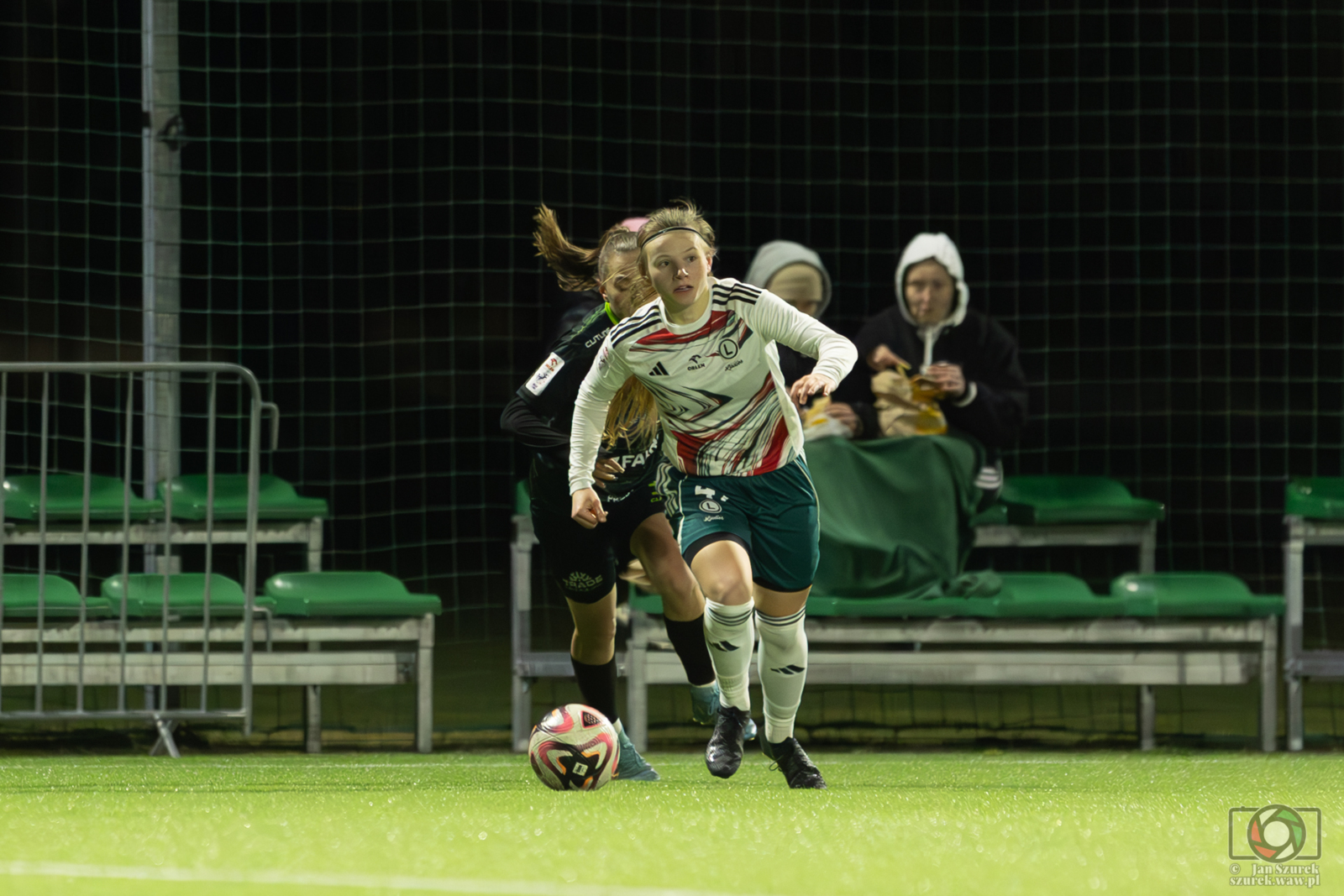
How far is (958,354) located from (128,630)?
3.60 metres

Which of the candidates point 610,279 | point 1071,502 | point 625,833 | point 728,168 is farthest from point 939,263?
point 625,833

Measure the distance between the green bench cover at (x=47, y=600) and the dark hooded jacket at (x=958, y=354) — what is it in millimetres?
3184

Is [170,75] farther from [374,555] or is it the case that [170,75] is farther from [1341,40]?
[1341,40]

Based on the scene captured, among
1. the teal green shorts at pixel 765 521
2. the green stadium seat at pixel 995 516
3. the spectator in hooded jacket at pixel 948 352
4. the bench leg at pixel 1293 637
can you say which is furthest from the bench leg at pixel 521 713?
the bench leg at pixel 1293 637

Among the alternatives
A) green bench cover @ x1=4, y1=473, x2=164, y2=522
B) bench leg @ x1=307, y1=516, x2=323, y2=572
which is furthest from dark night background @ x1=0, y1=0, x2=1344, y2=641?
green bench cover @ x1=4, y1=473, x2=164, y2=522

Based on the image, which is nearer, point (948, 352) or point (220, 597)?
point (220, 597)

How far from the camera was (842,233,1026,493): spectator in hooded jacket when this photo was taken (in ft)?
22.4

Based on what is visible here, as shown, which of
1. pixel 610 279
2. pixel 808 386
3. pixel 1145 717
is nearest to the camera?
pixel 808 386

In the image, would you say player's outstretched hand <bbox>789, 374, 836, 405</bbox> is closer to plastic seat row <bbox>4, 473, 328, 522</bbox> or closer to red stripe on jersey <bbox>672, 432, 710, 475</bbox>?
red stripe on jersey <bbox>672, 432, 710, 475</bbox>

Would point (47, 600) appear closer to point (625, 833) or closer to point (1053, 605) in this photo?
point (625, 833)

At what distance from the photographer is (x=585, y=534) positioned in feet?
16.2

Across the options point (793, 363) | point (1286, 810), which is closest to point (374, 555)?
point (793, 363)

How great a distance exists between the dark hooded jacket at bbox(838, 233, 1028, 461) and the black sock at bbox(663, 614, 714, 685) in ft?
6.88

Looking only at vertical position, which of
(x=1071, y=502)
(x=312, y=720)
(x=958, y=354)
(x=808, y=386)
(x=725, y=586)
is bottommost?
(x=312, y=720)
